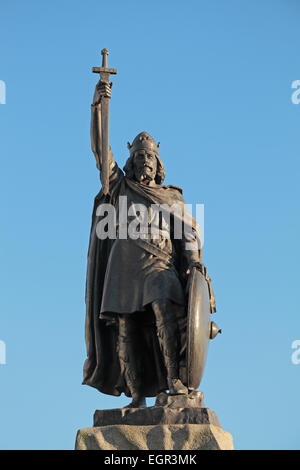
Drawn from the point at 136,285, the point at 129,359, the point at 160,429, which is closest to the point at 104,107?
the point at 136,285

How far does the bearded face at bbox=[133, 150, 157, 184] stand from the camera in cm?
1256

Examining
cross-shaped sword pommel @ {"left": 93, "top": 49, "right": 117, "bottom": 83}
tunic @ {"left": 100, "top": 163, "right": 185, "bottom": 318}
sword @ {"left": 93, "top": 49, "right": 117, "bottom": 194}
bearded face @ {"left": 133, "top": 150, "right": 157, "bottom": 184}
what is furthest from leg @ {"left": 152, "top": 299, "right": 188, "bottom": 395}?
cross-shaped sword pommel @ {"left": 93, "top": 49, "right": 117, "bottom": 83}

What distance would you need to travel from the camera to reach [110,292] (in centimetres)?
1177

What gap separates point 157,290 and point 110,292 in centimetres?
68

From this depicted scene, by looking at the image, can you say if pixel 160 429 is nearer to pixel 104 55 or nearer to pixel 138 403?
pixel 138 403

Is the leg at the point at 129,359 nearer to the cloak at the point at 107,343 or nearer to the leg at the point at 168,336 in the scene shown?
the cloak at the point at 107,343

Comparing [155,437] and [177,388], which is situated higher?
[177,388]

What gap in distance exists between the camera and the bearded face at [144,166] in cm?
1256

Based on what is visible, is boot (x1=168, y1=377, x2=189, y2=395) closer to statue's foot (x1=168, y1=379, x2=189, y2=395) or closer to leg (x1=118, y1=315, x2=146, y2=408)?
statue's foot (x1=168, y1=379, x2=189, y2=395)

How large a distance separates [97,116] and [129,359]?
10.3 ft

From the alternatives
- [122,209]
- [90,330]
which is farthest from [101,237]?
[90,330]

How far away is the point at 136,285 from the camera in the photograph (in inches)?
460

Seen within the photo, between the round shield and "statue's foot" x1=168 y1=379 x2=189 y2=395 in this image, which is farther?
"statue's foot" x1=168 y1=379 x2=189 y2=395

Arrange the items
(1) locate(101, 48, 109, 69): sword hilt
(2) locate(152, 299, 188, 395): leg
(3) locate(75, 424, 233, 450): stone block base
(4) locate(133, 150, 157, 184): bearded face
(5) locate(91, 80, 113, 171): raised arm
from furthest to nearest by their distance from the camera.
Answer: (4) locate(133, 150, 157, 184): bearded face
(1) locate(101, 48, 109, 69): sword hilt
(5) locate(91, 80, 113, 171): raised arm
(2) locate(152, 299, 188, 395): leg
(3) locate(75, 424, 233, 450): stone block base
